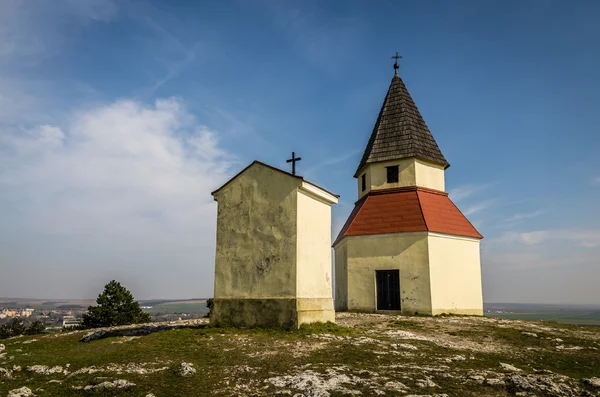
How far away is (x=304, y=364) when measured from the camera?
29.8ft

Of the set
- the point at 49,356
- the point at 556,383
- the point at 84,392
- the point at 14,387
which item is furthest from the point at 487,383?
the point at 49,356

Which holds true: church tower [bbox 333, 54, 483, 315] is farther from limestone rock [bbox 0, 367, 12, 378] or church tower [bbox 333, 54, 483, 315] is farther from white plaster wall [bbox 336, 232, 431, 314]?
limestone rock [bbox 0, 367, 12, 378]

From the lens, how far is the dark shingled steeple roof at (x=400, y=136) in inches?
997

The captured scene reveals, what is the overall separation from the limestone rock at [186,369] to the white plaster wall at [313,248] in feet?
16.5

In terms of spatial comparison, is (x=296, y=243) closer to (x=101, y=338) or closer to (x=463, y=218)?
(x=101, y=338)

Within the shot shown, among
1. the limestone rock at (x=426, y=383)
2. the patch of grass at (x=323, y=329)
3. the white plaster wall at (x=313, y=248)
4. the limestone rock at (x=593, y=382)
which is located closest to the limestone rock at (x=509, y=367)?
the limestone rock at (x=593, y=382)

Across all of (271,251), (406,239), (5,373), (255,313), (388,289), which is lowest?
(5,373)

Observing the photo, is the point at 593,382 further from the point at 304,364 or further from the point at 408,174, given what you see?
the point at 408,174

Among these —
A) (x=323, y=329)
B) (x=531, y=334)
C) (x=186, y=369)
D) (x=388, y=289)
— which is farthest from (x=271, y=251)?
(x=388, y=289)

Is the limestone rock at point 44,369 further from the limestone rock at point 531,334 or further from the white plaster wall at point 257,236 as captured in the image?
the limestone rock at point 531,334

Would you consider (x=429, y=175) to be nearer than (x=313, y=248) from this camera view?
No

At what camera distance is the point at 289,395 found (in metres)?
7.12

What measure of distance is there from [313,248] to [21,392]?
8.89 meters

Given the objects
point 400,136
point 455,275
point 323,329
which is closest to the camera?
point 323,329
